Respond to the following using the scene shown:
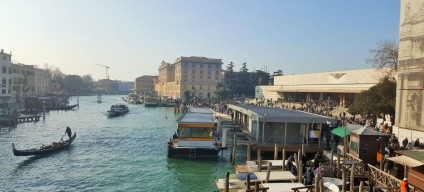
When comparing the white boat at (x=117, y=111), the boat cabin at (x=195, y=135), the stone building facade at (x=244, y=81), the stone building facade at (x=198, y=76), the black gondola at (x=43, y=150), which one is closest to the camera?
the black gondola at (x=43, y=150)

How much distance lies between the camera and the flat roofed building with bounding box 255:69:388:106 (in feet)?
139

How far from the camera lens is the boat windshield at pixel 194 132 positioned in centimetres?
2400

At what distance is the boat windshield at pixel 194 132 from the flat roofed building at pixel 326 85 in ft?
74.3

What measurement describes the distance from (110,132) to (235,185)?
94.6 feet

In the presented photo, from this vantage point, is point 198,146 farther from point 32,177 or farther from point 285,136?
point 32,177

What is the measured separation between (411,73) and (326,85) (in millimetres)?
30013

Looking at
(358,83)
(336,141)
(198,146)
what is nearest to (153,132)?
(198,146)

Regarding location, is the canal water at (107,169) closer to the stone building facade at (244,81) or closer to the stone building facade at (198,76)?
the stone building facade at (198,76)

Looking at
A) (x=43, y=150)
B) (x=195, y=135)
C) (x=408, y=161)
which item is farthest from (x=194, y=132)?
(x=408, y=161)

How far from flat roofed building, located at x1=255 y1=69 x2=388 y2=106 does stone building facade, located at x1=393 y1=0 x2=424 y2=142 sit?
13.1 meters

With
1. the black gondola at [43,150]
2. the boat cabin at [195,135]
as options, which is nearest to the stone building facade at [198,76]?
the black gondola at [43,150]

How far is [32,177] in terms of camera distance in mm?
19969

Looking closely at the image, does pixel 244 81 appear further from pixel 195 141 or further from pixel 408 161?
pixel 408 161

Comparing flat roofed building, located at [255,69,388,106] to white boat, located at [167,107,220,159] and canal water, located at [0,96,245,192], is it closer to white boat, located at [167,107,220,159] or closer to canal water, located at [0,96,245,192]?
white boat, located at [167,107,220,159]
